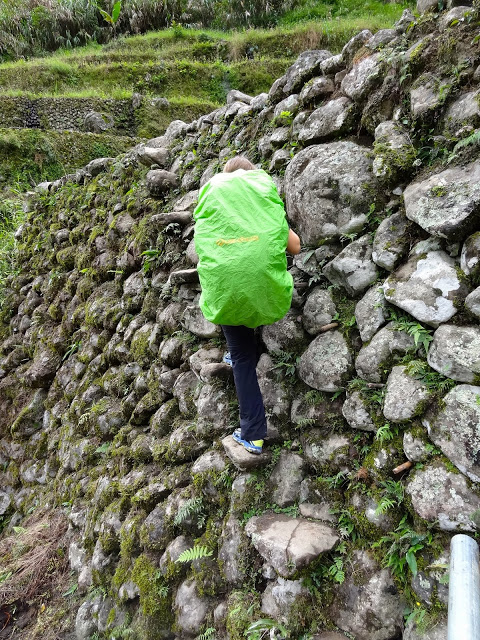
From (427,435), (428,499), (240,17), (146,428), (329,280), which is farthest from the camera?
(240,17)

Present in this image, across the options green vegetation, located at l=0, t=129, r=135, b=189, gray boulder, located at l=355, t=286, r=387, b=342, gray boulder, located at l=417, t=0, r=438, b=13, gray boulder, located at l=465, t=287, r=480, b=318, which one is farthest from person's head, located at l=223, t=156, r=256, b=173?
green vegetation, located at l=0, t=129, r=135, b=189

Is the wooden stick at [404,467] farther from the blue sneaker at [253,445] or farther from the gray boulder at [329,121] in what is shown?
the gray boulder at [329,121]

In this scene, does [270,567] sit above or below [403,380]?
below

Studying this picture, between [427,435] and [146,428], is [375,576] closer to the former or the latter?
[427,435]

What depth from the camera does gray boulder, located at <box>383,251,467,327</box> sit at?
224 cm

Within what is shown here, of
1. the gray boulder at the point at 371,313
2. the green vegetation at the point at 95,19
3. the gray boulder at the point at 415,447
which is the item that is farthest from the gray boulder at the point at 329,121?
the green vegetation at the point at 95,19

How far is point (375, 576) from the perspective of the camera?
83.5 inches

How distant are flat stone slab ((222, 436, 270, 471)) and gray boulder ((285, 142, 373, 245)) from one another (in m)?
1.72

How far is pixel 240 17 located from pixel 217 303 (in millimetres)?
22228

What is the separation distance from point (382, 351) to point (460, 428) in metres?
0.64

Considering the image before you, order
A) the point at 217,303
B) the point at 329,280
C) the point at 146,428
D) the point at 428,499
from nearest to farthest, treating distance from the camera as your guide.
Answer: the point at 428,499 < the point at 217,303 < the point at 329,280 < the point at 146,428

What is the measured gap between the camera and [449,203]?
232cm

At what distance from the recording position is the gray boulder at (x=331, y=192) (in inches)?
117

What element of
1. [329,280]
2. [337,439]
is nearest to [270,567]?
[337,439]
